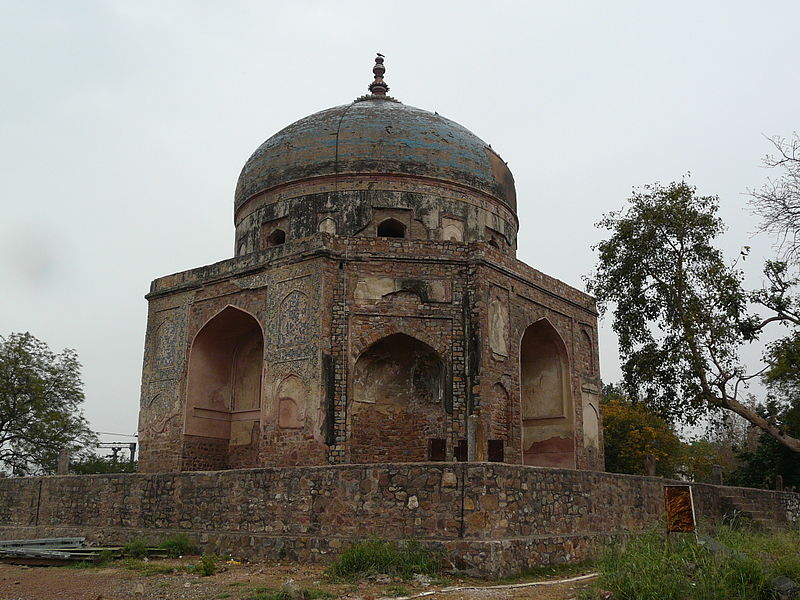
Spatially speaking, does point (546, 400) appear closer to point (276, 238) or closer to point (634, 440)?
point (276, 238)

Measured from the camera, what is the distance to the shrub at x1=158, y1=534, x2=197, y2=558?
34.6ft

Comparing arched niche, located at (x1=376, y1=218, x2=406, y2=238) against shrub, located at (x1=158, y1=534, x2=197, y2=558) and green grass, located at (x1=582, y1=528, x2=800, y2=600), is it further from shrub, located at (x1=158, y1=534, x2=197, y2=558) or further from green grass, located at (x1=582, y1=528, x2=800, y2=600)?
green grass, located at (x1=582, y1=528, x2=800, y2=600)

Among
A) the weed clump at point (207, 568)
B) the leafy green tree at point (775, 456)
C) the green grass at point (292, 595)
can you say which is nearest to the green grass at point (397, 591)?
the green grass at point (292, 595)

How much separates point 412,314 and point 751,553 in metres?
7.63

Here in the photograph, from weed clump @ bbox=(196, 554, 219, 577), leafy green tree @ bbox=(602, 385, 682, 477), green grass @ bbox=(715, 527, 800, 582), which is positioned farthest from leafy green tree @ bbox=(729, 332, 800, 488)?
weed clump @ bbox=(196, 554, 219, 577)

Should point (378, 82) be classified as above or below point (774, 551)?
above

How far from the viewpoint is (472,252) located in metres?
14.2

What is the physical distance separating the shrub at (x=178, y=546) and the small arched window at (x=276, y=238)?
24.4 feet

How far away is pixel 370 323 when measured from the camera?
539 inches

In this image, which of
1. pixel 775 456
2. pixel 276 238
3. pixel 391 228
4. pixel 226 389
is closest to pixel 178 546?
pixel 226 389

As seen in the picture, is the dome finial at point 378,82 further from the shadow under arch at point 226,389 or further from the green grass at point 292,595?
the green grass at point 292,595

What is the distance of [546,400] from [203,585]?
976 cm

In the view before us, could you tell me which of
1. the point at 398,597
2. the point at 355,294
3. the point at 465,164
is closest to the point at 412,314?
the point at 355,294

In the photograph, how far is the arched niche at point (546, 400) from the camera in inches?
633
